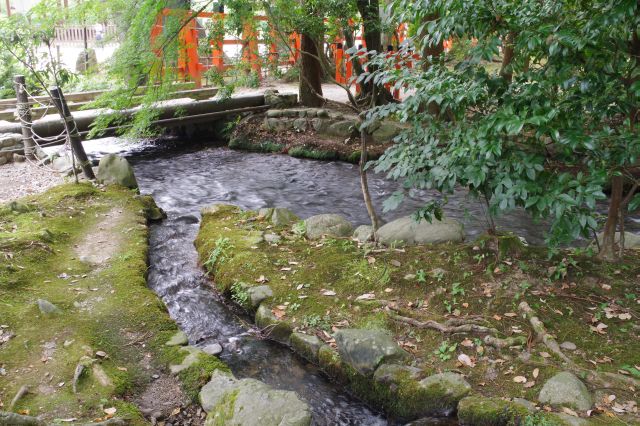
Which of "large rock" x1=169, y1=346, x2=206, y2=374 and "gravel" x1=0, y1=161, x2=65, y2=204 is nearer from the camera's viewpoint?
"large rock" x1=169, y1=346, x2=206, y2=374

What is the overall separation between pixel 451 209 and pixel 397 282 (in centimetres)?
415

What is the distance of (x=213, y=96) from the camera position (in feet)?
54.0

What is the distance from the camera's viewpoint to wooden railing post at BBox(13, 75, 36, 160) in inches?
386

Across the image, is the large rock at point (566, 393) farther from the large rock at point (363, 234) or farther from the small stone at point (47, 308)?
the small stone at point (47, 308)

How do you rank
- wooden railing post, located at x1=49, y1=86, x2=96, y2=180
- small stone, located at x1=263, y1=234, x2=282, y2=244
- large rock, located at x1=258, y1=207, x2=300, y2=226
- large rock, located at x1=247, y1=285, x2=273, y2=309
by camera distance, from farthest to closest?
wooden railing post, located at x1=49, y1=86, x2=96, y2=180
large rock, located at x1=258, y1=207, x2=300, y2=226
small stone, located at x1=263, y1=234, x2=282, y2=244
large rock, located at x1=247, y1=285, x2=273, y2=309

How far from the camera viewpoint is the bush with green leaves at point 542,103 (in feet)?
12.0

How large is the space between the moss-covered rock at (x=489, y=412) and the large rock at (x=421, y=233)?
2.38m

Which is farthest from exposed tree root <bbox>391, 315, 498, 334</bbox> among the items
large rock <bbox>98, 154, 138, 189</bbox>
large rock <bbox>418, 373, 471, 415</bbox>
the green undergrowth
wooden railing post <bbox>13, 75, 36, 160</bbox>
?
wooden railing post <bbox>13, 75, 36, 160</bbox>

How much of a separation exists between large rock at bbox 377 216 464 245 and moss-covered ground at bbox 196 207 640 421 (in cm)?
23

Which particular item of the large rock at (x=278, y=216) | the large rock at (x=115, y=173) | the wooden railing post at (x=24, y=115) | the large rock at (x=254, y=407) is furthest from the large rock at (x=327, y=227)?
the wooden railing post at (x=24, y=115)

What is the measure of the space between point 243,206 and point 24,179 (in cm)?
A: 395

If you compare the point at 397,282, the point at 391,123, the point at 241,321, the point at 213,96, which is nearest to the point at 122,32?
the point at 241,321

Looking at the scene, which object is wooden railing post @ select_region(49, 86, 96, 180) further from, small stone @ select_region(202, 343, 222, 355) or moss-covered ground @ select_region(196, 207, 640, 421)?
small stone @ select_region(202, 343, 222, 355)

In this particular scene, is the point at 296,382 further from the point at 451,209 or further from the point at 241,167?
the point at 241,167
